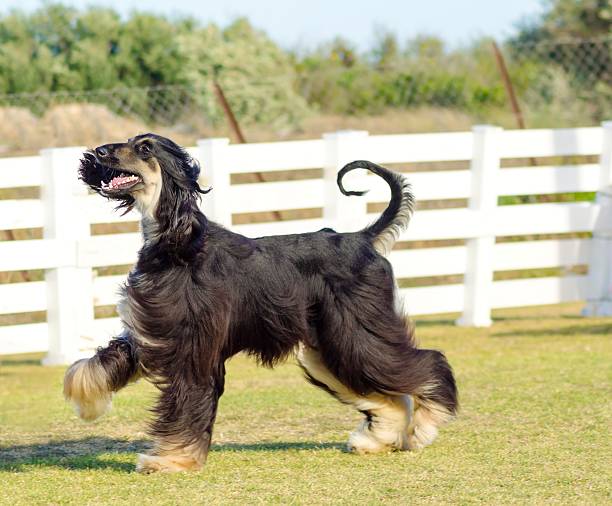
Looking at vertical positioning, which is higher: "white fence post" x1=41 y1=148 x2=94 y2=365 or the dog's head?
the dog's head

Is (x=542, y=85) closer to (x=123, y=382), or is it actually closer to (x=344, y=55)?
(x=344, y=55)

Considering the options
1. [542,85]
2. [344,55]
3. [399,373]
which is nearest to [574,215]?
[399,373]

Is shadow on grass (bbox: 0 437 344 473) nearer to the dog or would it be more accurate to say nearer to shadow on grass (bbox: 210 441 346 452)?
shadow on grass (bbox: 210 441 346 452)

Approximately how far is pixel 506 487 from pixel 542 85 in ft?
49.7

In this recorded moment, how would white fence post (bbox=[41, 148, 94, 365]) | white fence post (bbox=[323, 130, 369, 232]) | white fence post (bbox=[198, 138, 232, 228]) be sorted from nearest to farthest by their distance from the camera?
white fence post (bbox=[41, 148, 94, 365]) < white fence post (bbox=[198, 138, 232, 228]) < white fence post (bbox=[323, 130, 369, 232])

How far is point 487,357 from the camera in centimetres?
842

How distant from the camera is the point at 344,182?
8.93 meters

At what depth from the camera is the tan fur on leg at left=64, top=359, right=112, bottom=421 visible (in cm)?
516

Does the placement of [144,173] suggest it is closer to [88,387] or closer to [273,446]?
[88,387]

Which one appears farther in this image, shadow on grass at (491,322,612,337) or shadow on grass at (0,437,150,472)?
shadow on grass at (491,322,612,337)

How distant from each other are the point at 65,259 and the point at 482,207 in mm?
3478

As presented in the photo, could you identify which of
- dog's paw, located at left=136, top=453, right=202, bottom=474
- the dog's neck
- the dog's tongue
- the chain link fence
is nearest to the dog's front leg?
dog's paw, located at left=136, top=453, right=202, bottom=474

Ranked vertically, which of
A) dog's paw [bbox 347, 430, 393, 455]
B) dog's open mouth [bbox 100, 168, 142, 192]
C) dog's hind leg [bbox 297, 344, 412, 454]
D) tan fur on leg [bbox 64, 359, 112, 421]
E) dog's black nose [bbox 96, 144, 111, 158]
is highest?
dog's black nose [bbox 96, 144, 111, 158]

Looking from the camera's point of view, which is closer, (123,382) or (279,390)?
(123,382)
